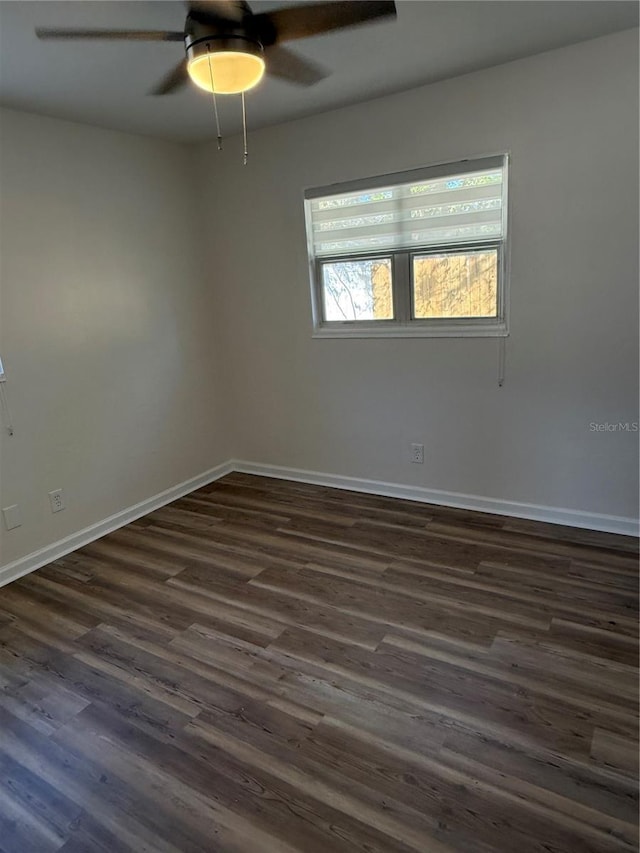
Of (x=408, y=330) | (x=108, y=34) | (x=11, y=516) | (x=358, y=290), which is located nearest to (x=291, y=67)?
(x=108, y=34)

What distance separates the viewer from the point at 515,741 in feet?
5.52

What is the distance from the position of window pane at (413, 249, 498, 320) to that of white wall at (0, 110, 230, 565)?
1.72m

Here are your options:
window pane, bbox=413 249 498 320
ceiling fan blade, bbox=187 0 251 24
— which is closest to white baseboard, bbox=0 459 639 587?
window pane, bbox=413 249 498 320

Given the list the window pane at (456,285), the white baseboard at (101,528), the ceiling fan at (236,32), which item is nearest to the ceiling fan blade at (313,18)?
the ceiling fan at (236,32)

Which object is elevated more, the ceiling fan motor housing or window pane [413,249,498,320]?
the ceiling fan motor housing

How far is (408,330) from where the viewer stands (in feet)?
10.8

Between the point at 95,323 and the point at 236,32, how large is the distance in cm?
199

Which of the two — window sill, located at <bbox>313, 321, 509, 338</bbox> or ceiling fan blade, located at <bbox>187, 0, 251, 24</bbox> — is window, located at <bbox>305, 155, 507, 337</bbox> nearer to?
window sill, located at <bbox>313, 321, 509, 338</bbox>

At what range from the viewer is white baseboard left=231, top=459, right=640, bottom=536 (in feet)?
9.58

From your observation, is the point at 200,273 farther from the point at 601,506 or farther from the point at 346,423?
the point at 601,506

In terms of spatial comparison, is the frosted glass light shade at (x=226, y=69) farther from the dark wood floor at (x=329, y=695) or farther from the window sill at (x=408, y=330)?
the dark wood floor at (x=329, y=695)

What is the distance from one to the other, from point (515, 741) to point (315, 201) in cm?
316

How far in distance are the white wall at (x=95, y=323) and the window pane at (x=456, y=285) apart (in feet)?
5.64

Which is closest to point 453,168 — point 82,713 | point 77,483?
point 77,483
